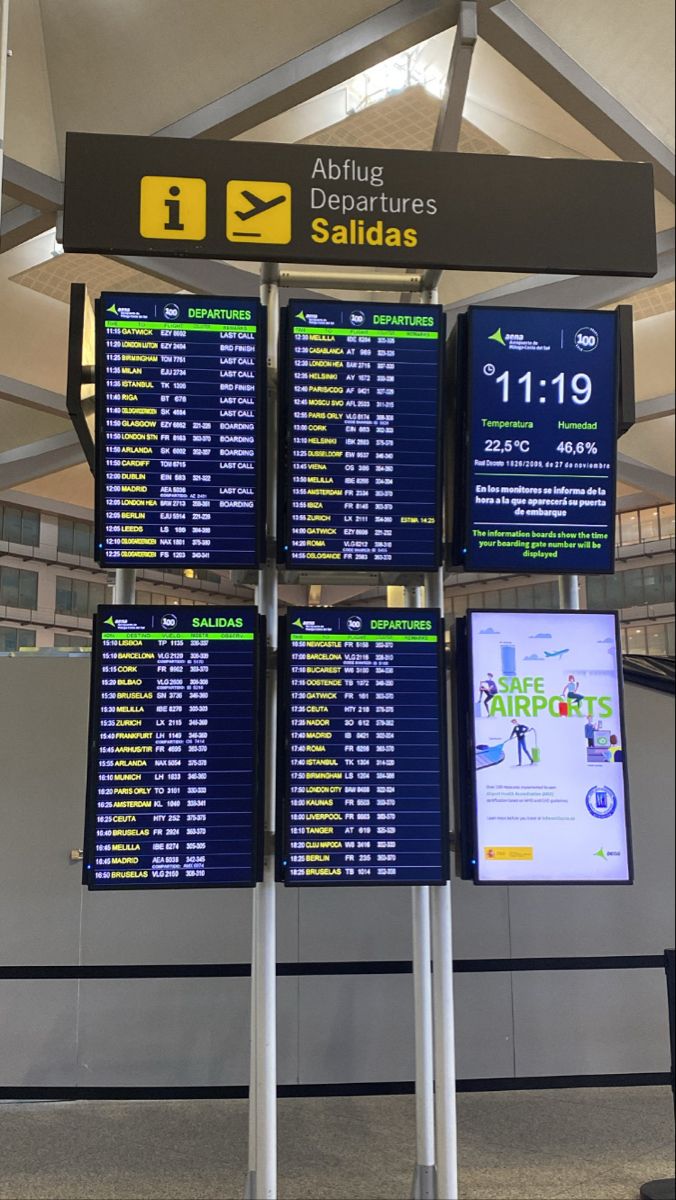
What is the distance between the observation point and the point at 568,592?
3.00m

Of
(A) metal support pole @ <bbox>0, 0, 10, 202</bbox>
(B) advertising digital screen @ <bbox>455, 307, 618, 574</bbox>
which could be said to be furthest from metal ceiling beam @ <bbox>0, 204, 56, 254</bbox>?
(B) advertising digital screen @ <bbox>455, 307, 618, 574</bbox>

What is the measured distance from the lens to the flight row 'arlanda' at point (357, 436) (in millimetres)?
2676

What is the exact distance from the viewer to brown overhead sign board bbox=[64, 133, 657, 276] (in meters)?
2.55

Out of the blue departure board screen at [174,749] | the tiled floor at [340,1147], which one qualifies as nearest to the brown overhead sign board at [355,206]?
the blue departure board screen at [174,749]

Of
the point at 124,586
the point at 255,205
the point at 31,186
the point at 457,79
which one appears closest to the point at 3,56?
the point at 255,205

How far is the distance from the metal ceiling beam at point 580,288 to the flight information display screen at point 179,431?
18.8 ft

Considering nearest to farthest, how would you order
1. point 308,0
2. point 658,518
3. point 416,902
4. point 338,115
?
point 416,902 → point 308,0 → point 658,518 → point 338,115

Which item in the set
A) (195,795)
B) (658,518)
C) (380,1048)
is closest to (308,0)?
(658,518)

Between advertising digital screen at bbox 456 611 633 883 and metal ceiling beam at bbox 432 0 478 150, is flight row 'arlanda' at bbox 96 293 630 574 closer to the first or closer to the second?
advertising digital screen at bbox 456 611 633 883

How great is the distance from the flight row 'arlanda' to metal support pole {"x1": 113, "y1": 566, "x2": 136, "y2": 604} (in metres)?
0.25

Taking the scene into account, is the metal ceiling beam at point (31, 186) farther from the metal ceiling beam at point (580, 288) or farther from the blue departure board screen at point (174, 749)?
the blue departure board screen at point (174, 749)

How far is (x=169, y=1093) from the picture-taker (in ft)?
15.3

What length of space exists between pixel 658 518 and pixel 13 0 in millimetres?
4812

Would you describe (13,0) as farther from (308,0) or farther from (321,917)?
(321,917)
